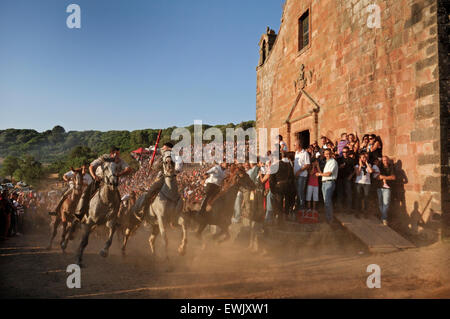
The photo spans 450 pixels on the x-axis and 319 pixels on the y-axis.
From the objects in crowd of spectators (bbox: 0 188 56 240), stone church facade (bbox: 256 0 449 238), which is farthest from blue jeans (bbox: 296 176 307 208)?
crowd of spectators (bbox: 0 188 56 240)

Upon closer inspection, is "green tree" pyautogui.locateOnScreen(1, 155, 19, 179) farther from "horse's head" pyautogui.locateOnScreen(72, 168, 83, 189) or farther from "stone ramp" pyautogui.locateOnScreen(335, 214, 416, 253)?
"stone ramp" pyautogui.locateOnScreen(335, 214, 416, 253)

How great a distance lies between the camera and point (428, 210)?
7531 millimetres

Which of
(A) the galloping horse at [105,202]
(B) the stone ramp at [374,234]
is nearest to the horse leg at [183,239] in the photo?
(A) the galloping horse at [105,202]

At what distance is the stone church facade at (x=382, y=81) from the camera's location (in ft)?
24.5

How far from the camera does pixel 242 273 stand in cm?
588

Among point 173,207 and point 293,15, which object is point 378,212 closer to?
point 173,207

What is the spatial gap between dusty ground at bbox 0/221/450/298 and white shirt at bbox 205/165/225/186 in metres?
1.87

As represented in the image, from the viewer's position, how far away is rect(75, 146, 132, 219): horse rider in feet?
22.0

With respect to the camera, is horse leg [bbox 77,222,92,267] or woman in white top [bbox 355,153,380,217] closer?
horse leg [bbox 77,222,92,267]

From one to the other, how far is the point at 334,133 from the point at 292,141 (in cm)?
336

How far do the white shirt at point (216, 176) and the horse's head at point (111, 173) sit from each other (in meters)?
2.32

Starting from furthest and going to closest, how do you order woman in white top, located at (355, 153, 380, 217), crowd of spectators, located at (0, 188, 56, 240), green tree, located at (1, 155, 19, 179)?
green tree, located at (1, 155, 19, 179)
crowd of spectators, located at (0, 188, 56, 240)
woman in white top, located at (355, 153, 380, 217)

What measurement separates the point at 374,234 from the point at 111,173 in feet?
21.8

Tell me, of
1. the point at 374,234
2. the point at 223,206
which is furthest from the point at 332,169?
the point at 223,206
